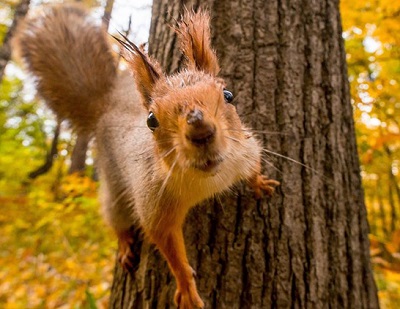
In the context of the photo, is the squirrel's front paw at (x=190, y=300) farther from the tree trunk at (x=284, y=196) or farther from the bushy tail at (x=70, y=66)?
the bushy tail at (x=70, y=66)

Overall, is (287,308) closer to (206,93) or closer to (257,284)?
(257,284)

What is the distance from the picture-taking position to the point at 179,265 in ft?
5.28

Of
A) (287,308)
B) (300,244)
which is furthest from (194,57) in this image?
(287,308)

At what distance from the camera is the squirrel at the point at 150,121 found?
125 cm

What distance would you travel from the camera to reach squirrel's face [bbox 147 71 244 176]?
1.13 meters

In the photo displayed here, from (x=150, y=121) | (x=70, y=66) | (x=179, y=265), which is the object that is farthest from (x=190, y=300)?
(x=70, y=66)

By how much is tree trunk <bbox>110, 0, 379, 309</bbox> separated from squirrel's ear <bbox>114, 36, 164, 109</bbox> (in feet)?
1.66

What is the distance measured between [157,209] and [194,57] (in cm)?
70

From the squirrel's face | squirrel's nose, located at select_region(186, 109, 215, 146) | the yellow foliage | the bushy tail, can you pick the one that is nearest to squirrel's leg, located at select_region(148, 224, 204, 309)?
the squirrel's face

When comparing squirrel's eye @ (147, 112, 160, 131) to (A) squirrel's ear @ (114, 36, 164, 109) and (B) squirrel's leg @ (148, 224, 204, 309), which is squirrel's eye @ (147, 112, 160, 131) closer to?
(A) squirrel's ear @ (114, 36, 164, 109)

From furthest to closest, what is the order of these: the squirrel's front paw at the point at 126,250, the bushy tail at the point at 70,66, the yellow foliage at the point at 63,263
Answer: the yellow foliage at the point at 63,263
the bushy tail at the point at 70,66
the squirrel's front paw at the point at 126,250

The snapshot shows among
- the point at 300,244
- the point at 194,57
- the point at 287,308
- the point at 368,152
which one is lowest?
the point at 287,308

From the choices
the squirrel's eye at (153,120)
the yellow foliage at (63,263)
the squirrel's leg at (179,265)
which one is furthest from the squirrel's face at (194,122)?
the yellow foliage at (63,263)

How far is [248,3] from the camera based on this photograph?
6.40 feet
